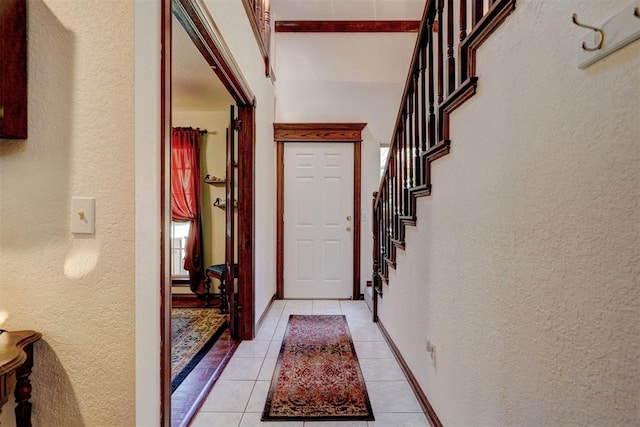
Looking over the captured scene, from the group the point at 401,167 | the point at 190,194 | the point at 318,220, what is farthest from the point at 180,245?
the point at 401,167

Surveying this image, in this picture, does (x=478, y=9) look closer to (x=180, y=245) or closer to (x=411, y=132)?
(x=411, y=132)

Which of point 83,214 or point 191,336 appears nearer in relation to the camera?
point 83,214

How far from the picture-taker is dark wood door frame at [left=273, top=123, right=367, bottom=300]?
4.13 metres

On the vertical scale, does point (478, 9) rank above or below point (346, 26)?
below

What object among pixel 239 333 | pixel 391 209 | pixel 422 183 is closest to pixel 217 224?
pixel 239 333

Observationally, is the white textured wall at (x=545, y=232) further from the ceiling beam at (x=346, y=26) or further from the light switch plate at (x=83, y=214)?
the ceiling beam at (x=346, y=26)

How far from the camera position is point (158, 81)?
1250mm

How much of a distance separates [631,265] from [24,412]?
1686 millimetres

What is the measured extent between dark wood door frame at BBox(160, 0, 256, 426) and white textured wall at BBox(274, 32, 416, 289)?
1.45m

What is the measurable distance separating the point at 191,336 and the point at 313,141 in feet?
8.39

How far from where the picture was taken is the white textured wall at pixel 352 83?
166 inches

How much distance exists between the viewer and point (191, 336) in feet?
9.82

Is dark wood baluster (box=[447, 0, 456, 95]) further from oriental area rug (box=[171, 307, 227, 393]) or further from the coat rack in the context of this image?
oriental area rug (box=[171, 307, 227, 393])

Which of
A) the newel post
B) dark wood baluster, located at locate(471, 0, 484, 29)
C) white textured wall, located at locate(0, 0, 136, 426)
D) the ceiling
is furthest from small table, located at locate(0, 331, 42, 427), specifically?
the ceiling
